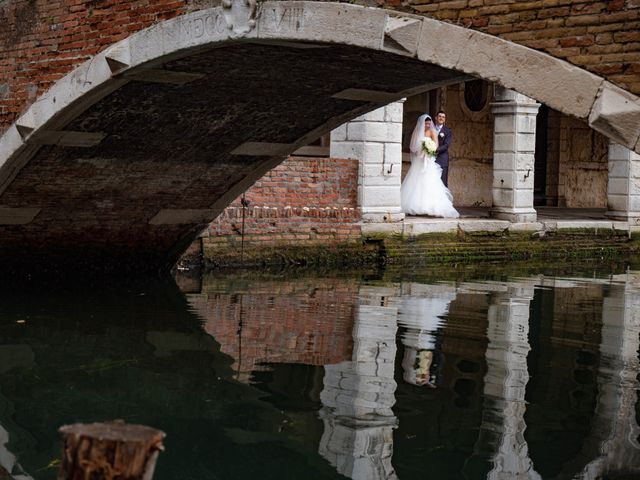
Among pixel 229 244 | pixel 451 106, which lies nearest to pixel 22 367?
pixel 229 244

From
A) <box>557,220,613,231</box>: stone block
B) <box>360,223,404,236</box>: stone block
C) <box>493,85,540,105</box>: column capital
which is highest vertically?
<box>493,85,540,105</box>: column capital

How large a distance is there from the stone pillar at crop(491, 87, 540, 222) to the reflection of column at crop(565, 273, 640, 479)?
A: 4266 mm

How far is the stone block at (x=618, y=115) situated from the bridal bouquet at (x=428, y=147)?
8.58m

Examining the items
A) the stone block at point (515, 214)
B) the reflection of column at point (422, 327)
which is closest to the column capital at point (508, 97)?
the stone block at point (515, 214)

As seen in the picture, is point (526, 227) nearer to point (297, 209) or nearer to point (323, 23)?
point (297, 209)

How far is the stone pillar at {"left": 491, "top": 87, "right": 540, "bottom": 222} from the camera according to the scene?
41.7 ft

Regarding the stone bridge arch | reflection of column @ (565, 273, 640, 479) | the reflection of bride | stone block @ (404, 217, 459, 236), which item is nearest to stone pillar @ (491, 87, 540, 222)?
stone block @ (404, 217, 459, 236)

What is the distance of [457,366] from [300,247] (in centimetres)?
483

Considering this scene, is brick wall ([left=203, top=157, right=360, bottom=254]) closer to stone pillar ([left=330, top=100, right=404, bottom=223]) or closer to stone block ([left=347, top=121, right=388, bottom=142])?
stone pillar ([left=330, top=100, right=404, bottom=223])

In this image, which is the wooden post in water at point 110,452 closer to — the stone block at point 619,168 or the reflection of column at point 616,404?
the reflection of column at point 616,404

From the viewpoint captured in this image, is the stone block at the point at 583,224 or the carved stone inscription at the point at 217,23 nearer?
the carved stone inscription at the point at 217,23

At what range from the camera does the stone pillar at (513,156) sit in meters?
12.7

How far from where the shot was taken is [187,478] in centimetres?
425

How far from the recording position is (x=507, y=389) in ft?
18.6
